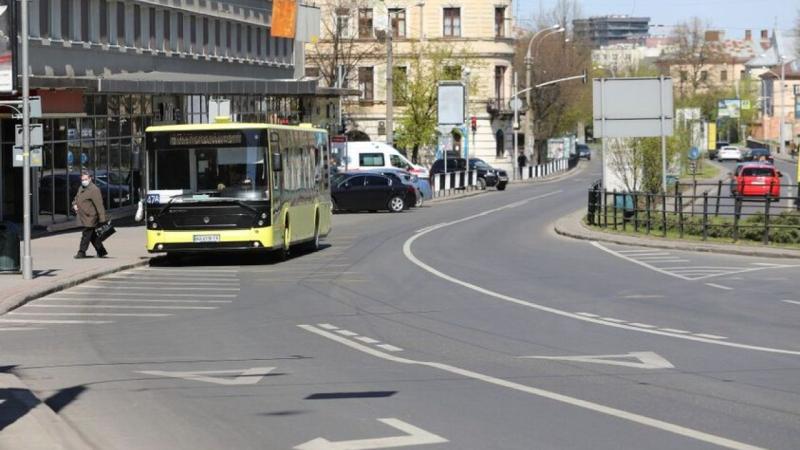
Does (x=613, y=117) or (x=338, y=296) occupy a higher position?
(x=613, y=117)

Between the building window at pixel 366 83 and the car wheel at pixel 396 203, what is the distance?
52.1 meters

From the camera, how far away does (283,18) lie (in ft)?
233

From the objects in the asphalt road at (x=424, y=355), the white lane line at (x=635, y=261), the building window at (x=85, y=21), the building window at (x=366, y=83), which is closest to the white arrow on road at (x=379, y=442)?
the asphalt road at (x=424, y=355)

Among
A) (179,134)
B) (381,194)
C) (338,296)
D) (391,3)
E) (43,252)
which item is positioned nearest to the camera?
(338,296)

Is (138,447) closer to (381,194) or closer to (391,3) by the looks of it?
(381,194)

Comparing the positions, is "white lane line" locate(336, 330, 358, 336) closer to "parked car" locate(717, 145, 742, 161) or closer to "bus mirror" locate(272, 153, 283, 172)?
"bus mirror" locate(272, 153, 283, 172)

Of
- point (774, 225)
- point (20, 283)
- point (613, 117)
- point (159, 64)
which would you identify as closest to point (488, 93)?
point (159, 64)

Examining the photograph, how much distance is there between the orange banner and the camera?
70.4m

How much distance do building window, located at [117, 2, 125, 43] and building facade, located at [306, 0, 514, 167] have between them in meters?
48.7

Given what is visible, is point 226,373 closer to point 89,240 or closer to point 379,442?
point 379,442

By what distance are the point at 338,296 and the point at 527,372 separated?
986 centimetres

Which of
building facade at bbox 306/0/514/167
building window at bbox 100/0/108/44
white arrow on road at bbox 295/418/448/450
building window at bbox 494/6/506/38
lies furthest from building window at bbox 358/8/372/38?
white arrow on road at bbox 295/418/448/450

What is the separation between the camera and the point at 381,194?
58.6 meters

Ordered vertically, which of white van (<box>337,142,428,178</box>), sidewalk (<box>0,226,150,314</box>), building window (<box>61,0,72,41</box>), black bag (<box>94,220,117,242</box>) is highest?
building window (<box>61,0,72,41</box>)
